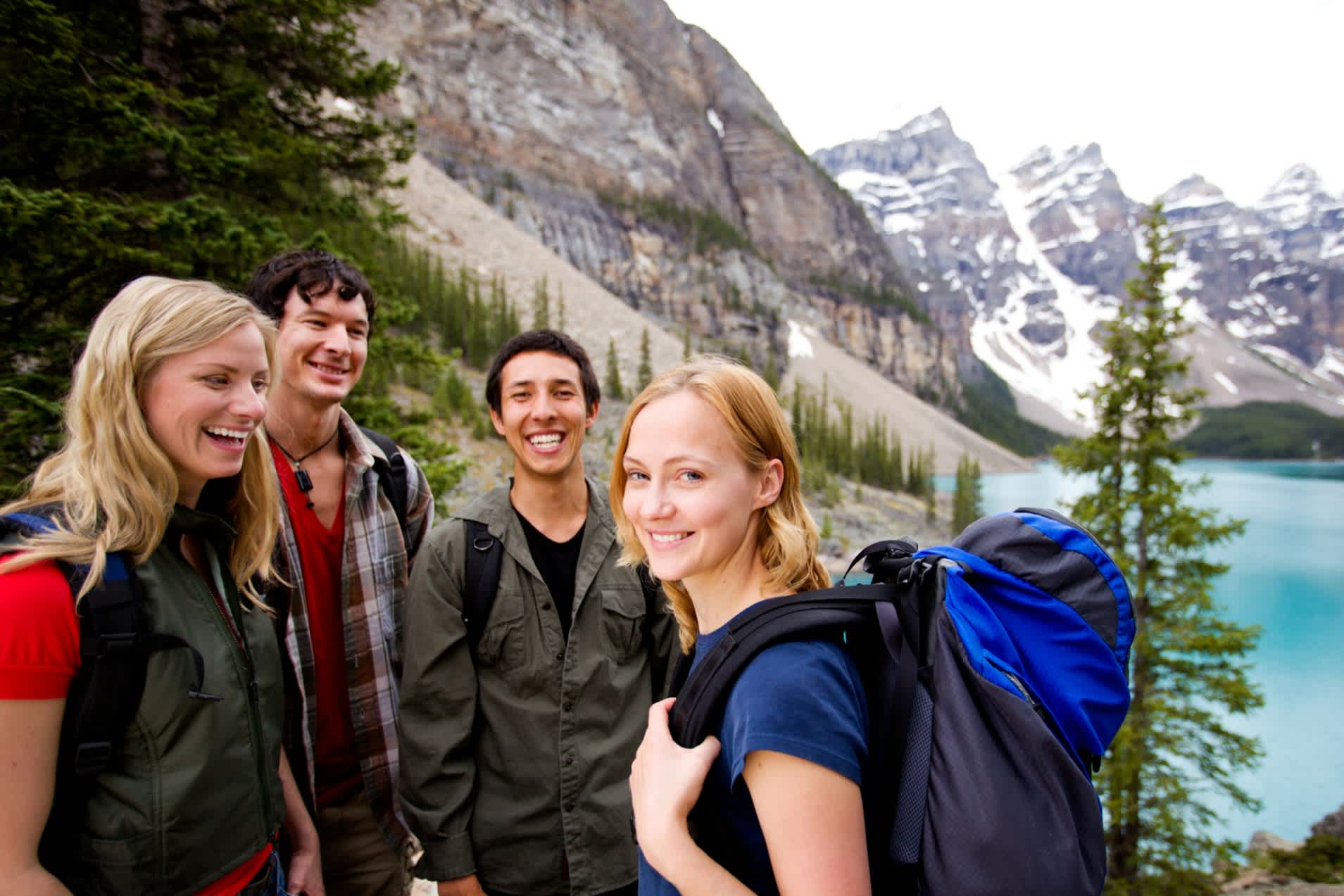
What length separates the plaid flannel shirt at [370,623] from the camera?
2.64 m

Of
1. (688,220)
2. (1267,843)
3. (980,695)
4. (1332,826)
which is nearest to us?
(980,695)

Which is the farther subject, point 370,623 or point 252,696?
point 370,623

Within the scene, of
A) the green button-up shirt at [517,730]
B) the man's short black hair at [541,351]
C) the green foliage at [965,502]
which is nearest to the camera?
the green button-up shirt at [517,730]

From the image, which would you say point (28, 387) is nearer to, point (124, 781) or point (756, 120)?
point (124, 781)

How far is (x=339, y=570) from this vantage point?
2.68 m

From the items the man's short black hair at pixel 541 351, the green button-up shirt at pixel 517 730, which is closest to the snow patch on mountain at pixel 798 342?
the man's short black hair at pixel 541 351

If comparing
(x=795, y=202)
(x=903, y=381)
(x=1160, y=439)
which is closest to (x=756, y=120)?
(x=795, y=202)

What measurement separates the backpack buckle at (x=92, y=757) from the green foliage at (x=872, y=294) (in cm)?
13337

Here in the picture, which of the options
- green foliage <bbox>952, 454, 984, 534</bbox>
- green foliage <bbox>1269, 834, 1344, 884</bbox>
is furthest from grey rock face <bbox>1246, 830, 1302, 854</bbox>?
green foliage <bbox>952, 454, 984, 534</bbox>

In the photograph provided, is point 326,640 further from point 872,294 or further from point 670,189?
point 872,294

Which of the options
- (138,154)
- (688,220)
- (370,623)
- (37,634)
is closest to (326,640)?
(370,623)

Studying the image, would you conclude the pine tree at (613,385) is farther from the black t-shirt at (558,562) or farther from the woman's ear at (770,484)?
the woman's ear at (770,484)

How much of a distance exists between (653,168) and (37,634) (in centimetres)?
11605

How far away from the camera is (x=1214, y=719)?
33.5 ft
